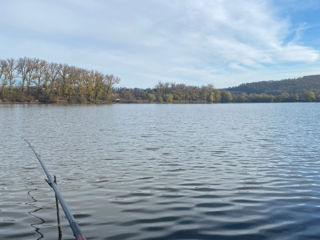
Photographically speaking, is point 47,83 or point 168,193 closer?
point 168,193

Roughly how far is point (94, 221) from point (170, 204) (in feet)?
7.14

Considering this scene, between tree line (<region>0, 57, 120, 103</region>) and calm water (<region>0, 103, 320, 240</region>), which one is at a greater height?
tree line (<region>0, 57, 120, 103</region>)

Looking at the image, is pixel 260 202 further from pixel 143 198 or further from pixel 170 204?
pixel 143 198

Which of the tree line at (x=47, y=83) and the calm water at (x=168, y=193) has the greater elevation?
the tree line at (x=47, y=83)

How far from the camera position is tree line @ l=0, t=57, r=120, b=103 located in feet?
324

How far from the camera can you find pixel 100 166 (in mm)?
12453

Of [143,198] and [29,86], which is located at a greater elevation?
[29,86]

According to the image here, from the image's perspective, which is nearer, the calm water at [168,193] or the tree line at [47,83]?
the calm water at [168,193]

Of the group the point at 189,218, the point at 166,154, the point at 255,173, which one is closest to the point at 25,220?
the point at 189,218

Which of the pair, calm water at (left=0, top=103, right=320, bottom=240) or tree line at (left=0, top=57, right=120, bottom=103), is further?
tree line at (left=0, top=57, right=120, bottom=103)

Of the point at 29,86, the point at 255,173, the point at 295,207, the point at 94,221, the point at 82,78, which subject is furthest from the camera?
the point at 82,78

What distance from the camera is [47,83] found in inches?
4225

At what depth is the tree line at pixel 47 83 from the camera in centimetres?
9875

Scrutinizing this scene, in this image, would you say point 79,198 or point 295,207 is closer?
point 295,207
